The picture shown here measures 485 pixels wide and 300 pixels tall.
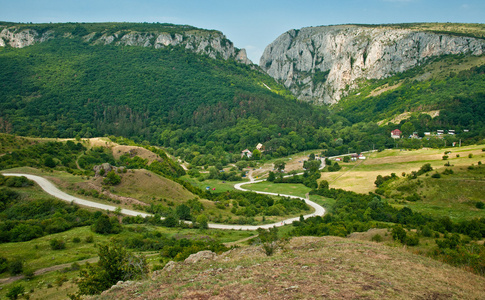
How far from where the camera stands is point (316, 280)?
1500cm

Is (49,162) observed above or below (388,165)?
above

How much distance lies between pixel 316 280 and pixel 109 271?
1415cm

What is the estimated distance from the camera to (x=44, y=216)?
40.2 m

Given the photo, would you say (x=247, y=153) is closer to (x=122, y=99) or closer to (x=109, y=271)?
(x=122, y=99)

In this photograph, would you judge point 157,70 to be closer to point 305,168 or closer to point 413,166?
point 305,168

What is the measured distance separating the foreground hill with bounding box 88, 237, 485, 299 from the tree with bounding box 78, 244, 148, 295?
201 cm

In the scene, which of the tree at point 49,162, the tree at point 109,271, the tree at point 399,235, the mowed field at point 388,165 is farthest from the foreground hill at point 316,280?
the mowed field at point 388,165

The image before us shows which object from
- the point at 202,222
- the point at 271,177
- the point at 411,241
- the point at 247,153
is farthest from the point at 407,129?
the point at 202,222

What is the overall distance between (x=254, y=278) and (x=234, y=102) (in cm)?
15835

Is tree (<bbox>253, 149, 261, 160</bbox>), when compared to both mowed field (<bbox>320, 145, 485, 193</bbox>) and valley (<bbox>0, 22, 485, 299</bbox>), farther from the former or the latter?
mowed field (<bbox>320, 145, 485, 193</bbox>)

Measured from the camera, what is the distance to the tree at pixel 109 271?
1955cm

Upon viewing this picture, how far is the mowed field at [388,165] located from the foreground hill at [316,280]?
55.2 meters

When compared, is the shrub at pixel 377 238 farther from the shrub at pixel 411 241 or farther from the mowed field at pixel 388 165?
the mowed field at pixel 388 165

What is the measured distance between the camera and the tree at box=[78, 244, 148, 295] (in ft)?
64.1
